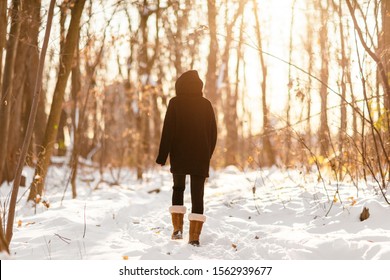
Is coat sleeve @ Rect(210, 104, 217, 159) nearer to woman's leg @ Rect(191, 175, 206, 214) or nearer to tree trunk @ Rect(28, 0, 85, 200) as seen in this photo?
woman's leg @ Rect(191, 175, 206, 214)

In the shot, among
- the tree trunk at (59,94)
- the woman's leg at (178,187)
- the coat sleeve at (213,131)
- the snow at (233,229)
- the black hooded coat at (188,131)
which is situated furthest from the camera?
the tree trunk at (59,94)

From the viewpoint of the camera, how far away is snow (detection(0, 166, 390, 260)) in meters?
4.93

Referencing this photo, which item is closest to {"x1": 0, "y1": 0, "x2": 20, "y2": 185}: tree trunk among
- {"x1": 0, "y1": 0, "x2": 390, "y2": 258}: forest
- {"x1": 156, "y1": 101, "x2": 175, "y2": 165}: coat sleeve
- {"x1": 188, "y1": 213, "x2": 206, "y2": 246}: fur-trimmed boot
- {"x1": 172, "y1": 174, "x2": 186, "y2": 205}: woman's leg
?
{"x1": 0, "y1": 0, "x2": 390, "y2": 258}: forest

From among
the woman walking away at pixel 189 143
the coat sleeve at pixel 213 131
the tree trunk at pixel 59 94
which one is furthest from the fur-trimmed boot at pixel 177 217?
the tree trunk at pixel 59 94

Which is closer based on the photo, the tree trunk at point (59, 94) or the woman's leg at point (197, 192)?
the woman's leg at point (197, 192)

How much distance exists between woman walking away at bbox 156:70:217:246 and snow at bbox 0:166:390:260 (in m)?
0.34

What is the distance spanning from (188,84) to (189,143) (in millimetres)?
669

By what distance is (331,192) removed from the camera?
292 inches

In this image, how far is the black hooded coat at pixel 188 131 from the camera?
18.2ft

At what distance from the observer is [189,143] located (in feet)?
18.3

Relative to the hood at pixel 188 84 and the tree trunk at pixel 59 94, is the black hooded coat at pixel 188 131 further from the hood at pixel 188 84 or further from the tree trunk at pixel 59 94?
the tree trunk at pixel 59 94

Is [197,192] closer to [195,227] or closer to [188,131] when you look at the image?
[195,227]
